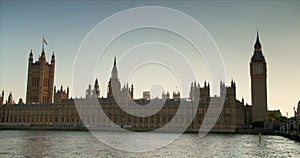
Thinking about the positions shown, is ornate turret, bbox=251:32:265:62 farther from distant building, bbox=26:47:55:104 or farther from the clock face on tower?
distant building, bbox=26:47:55:104

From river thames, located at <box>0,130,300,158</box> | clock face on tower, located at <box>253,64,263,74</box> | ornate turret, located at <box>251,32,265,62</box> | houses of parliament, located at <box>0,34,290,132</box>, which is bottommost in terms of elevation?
river thames, located at <box>0,130,300,158</box>

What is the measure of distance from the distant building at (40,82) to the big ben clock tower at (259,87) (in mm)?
76265

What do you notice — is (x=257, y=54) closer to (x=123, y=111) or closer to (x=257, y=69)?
(x=257, y=69)

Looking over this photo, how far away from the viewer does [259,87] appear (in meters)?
107

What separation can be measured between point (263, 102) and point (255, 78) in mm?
7589

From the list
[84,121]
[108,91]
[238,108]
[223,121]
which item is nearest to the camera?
[223,121]

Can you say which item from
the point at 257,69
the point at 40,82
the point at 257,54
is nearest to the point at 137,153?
the point at 257,69

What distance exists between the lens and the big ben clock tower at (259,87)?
104m

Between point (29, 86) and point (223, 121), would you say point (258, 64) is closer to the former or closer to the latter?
point (223, 121)

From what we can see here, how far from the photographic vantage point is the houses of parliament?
3917 inches

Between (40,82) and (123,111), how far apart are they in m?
43.9

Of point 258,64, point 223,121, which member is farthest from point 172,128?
point 258,64

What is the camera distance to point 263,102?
105m

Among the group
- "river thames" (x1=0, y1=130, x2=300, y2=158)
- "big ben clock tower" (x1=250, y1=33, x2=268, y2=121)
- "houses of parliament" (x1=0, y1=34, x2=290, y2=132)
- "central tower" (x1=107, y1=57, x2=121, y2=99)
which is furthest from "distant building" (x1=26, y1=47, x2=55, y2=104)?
"river thames" (x1=0, y1=130, x2=300, y2=158)
